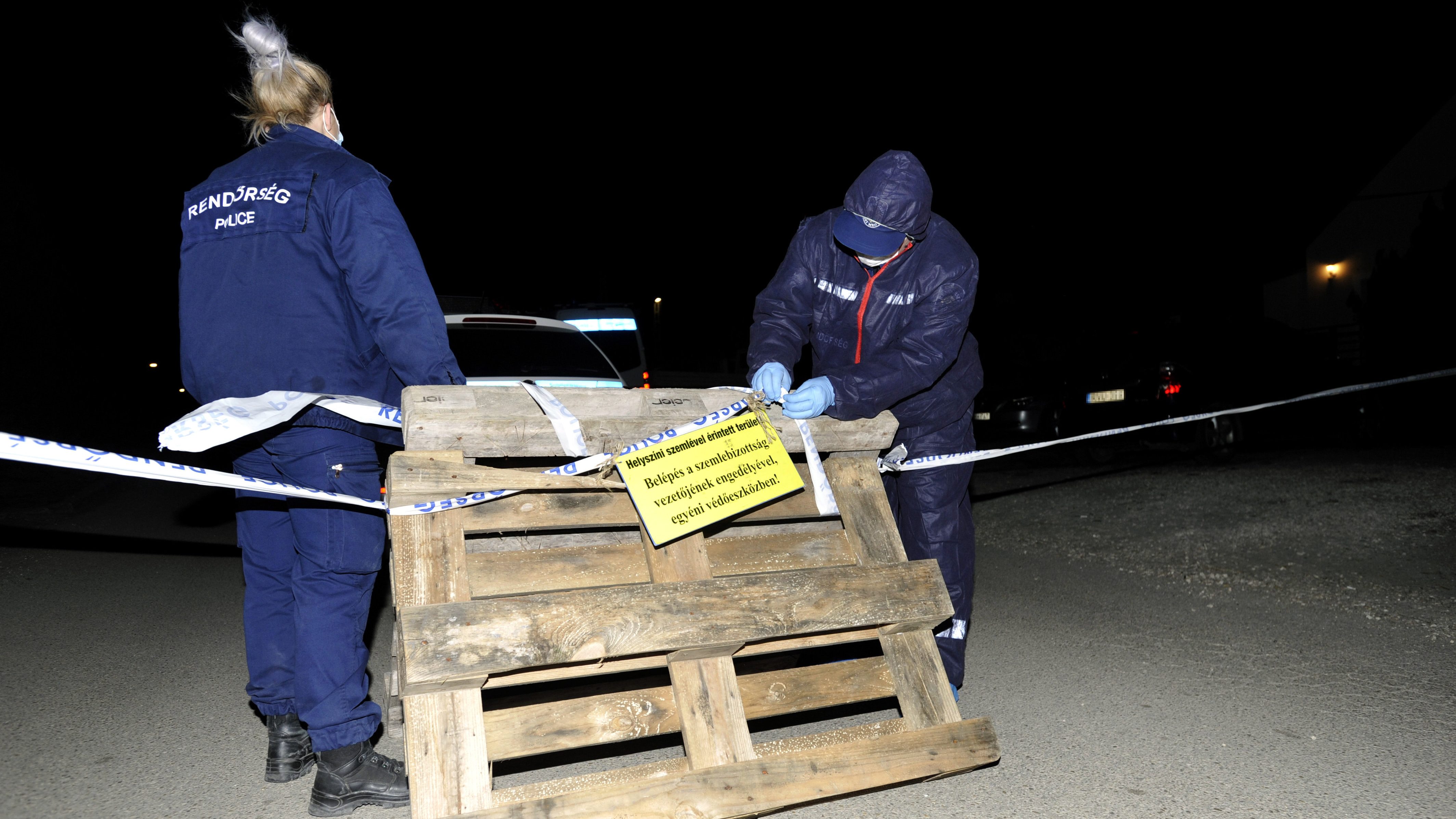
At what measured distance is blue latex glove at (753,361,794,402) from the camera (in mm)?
2893

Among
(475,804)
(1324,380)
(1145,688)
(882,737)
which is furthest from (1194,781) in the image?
(1324,380)

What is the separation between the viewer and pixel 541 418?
7.88 ft

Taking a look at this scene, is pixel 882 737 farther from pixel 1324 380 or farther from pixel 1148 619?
pixel 1324 380

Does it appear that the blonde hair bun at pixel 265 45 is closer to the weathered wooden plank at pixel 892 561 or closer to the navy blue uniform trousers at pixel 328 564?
the navy blue uniform trousers at pixel 328 564

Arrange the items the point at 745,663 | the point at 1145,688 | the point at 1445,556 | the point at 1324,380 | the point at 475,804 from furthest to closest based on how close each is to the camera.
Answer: the point at 1324,380
the point at 1445,556
the point at 1145,688
the point at 745,663
the point at 475,804

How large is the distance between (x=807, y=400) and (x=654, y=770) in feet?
Answer: 3.76

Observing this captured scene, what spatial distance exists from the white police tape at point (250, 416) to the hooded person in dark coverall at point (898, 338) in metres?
1.18

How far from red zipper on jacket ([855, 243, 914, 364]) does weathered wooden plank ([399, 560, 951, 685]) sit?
0.90 meters

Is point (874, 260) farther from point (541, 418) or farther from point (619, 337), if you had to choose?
point (619, 337)

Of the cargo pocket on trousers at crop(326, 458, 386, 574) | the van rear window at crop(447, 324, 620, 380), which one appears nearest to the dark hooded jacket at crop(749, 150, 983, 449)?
the cargo pocket on trousers at crop(326, 458, 386, 574)

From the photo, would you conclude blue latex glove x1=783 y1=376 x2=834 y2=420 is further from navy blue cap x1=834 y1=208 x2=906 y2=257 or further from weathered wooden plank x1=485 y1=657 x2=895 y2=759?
weathered wooden plank x1=485 y1=657 x2=895 y2=759

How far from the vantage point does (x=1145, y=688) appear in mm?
3676

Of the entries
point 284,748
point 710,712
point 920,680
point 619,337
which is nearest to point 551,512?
point 710,712

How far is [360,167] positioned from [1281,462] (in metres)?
9.96
